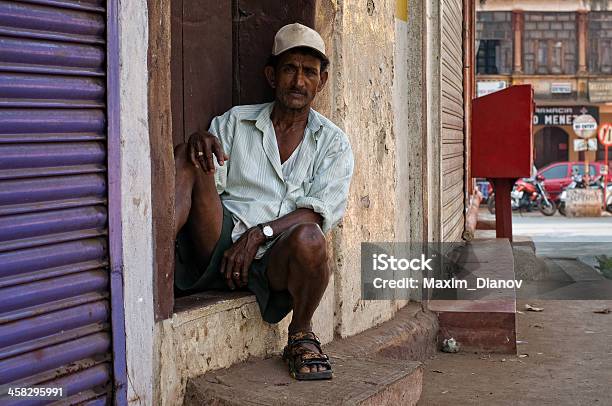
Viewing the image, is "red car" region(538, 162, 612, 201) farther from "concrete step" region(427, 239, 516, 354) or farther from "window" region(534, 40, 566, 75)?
"concrete step" region(427, 239, 516, 354)

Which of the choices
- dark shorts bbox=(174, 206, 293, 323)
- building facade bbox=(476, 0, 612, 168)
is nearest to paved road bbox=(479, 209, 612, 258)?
dark shorts bbox=(174, 206, 293, 323)

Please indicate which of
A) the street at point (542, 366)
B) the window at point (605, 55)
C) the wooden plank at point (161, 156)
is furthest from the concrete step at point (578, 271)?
the window at point (605, 55)

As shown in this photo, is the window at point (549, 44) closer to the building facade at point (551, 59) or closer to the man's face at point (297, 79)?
the building facade at point (551, 59)

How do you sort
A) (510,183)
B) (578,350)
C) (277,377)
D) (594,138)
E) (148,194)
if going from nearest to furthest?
(148,194), (277,377), (578,350), (510,183), (594,138)

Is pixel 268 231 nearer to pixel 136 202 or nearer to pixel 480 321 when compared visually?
pixel 136 202

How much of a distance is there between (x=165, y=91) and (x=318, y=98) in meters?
1.12

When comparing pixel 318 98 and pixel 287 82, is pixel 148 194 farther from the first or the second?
pixel 318 98

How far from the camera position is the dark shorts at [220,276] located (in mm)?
3607

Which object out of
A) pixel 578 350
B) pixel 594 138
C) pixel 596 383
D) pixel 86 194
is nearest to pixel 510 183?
pixel 578 350

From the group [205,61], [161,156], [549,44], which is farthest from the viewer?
[549,44]

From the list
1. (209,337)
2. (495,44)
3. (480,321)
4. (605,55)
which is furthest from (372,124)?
(605,55)

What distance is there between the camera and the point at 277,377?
132 inches

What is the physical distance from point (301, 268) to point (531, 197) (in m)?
21.8

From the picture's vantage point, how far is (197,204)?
3.61m
